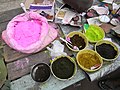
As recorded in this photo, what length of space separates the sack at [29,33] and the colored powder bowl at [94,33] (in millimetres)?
264

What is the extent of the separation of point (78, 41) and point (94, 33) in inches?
6.7

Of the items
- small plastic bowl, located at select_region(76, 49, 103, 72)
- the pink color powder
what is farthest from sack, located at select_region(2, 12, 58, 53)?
small plastic bowl, located at select_region(76, 49, 103, 72)

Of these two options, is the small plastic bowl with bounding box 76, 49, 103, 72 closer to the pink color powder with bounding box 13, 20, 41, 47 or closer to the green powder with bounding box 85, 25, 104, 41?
the green powder with bounding box 85, 25, 104, 41

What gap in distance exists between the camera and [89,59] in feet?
3.89

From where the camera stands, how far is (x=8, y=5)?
1616 mm

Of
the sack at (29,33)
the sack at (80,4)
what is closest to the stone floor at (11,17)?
the sack at (29,33)

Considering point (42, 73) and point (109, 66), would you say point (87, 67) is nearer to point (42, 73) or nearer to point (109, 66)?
point (109, 66)

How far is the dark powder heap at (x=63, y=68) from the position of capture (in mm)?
1100

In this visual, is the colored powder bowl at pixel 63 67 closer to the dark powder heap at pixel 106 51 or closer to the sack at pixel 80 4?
the dark powder heap at pixel 106 51

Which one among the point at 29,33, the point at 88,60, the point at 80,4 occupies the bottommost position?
the point at 88,60

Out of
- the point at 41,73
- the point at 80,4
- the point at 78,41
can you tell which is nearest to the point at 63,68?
the point at 41,73

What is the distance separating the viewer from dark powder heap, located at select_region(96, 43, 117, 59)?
1.21m

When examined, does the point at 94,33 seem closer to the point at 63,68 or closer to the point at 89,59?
the point at 89,59

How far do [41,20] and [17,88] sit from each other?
577mm
